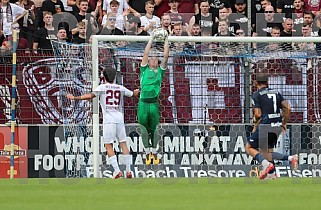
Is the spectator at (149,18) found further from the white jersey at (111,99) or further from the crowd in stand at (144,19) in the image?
the white jersey at (111,99)

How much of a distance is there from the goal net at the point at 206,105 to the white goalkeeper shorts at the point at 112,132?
55.3 inches

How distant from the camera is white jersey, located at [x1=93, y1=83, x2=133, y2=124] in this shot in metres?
15.7

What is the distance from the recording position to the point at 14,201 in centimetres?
1010

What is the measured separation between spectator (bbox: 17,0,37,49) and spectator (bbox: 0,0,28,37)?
11 cm

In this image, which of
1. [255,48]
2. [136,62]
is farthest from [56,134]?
[255,48]

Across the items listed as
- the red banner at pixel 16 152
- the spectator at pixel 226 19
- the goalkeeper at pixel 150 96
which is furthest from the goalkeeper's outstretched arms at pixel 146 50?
the spectator at pixel 226 19

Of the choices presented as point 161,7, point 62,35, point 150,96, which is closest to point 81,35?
point 62,35

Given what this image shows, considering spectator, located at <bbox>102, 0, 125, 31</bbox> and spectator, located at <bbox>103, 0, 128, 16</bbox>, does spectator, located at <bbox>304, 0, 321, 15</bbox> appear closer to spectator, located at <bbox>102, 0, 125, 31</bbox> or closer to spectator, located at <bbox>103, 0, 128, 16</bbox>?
spectator, located at <bbox>103, 0, 128, 16</bbox>

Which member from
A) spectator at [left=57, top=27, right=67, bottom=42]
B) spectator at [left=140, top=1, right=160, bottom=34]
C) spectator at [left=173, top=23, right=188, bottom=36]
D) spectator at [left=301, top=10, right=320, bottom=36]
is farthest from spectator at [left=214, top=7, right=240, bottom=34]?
spectator at [left=57, top=27, right=67, bottom=42]

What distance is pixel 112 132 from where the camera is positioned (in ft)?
51.9

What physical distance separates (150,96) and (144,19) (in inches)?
156

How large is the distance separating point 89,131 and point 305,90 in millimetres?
4145

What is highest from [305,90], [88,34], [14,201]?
[88,34]

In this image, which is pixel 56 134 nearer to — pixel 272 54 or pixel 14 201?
pixel 272 54
